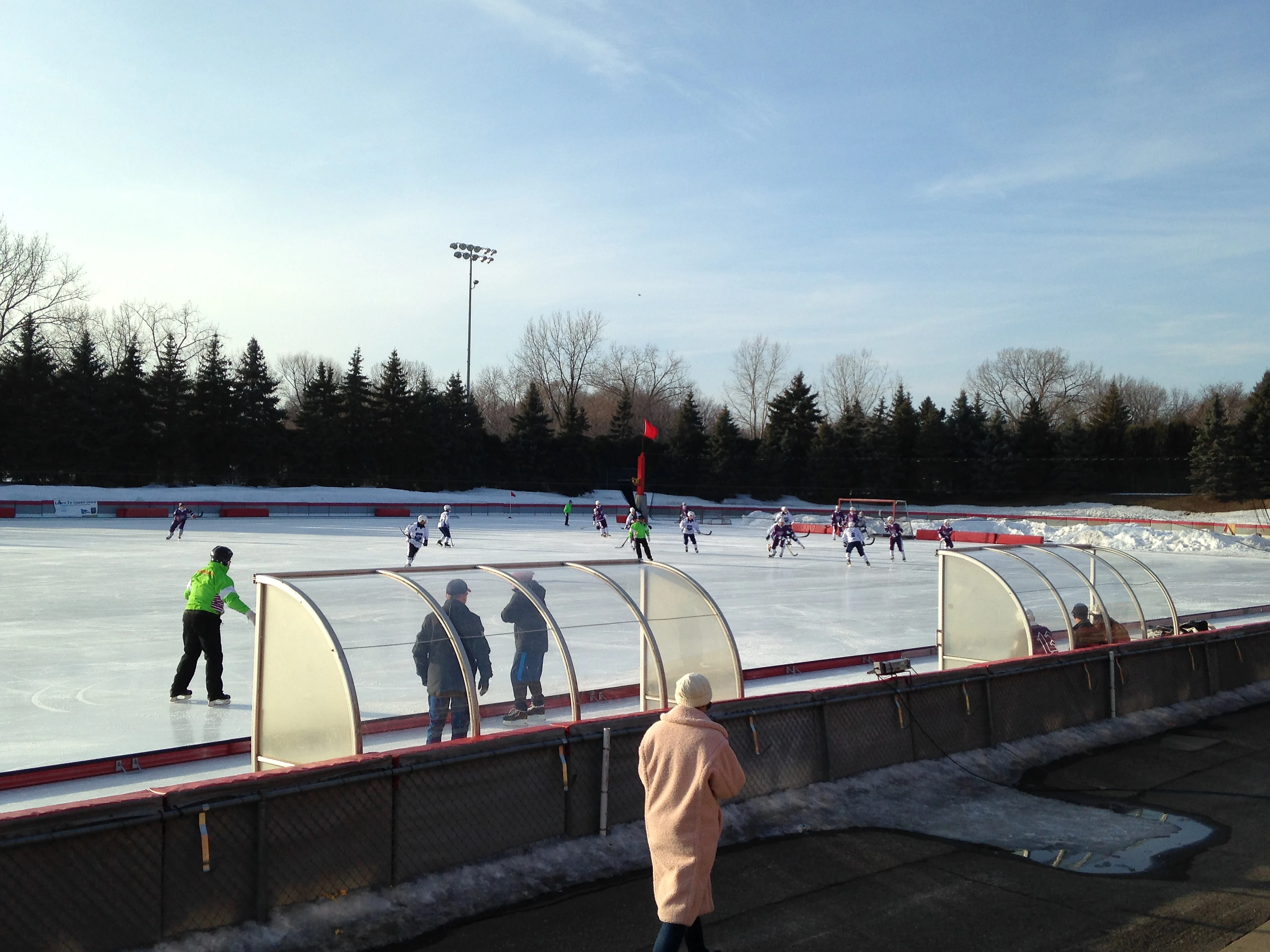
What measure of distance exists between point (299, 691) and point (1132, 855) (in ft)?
17.9

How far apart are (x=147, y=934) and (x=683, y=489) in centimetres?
6236

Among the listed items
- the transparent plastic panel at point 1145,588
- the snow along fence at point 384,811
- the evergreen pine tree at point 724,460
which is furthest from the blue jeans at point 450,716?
the evergreen pine tree at point 724,460

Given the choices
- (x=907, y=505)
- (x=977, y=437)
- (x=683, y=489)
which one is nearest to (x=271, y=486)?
(x=683, y=489)

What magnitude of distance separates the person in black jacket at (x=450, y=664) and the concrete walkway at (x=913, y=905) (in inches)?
59.9

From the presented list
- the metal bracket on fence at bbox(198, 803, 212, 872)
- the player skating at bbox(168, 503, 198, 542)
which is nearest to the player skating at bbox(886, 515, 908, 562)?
the player skating at bbox(168, 503, 198, 542)

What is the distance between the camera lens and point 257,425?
57750 mm

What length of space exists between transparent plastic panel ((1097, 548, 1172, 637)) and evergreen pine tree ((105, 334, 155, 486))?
49958mm

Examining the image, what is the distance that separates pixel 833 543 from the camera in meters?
38.8

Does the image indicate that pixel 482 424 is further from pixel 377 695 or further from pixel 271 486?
pixel 377 695

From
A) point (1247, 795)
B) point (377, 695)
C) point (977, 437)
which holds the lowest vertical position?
point (1247, 795)

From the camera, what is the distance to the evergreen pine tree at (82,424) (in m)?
51.6

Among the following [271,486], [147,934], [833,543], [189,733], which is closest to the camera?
[147,934]

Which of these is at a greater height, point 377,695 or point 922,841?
point 377,695

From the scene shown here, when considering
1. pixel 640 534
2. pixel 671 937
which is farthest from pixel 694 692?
pixel 640 534
